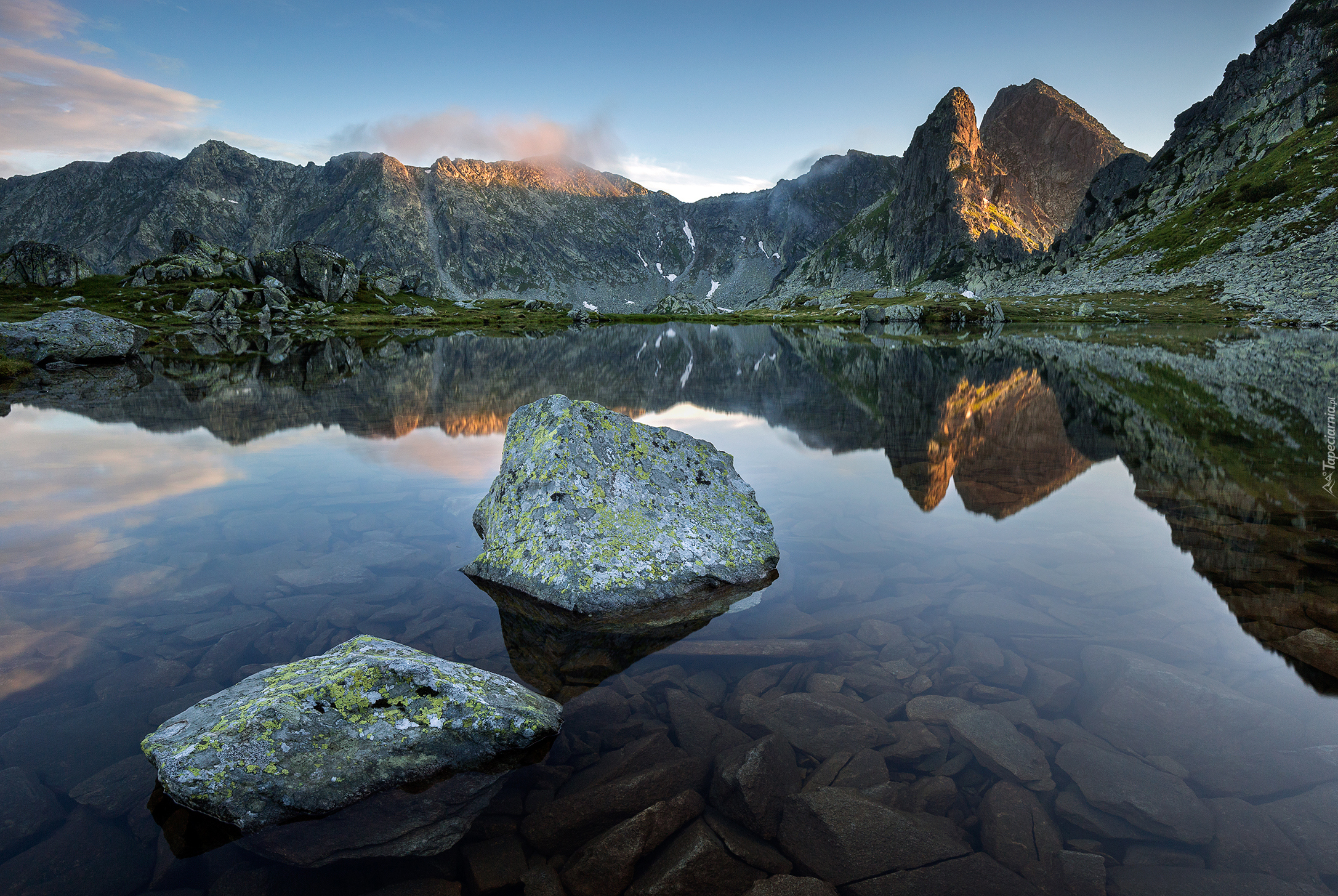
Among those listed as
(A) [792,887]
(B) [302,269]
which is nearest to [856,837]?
(A) [792,887]

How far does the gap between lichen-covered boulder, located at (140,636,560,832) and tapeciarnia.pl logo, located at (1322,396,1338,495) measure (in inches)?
779

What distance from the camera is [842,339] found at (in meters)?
88.9

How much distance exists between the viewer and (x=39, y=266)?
16288 centimetres

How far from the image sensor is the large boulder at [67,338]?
51.8 m

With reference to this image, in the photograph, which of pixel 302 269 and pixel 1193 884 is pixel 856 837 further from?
pixel 302 269

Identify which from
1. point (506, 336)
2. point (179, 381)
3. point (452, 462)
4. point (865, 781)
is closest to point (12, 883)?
point (865, 781)

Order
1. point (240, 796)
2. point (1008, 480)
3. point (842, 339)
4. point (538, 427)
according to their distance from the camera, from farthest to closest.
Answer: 1. point (842, 339)
2. point (1008, 480)
3. point (538, 427)
4. point (240, 796)

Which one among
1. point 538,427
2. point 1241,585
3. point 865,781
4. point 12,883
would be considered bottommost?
point 12,883

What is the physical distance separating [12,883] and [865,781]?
754 cm

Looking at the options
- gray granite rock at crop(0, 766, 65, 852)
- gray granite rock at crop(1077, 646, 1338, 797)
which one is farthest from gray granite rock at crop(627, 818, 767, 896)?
gray granite rock at crop(0, 766, 65, 852)

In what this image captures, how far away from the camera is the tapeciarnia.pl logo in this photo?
1582 centimetres

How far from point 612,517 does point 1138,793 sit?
8288mm

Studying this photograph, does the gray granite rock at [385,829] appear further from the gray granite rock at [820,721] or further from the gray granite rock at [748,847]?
the gray granite rock at [820,721]

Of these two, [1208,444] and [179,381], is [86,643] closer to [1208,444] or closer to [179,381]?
[1208,444]
